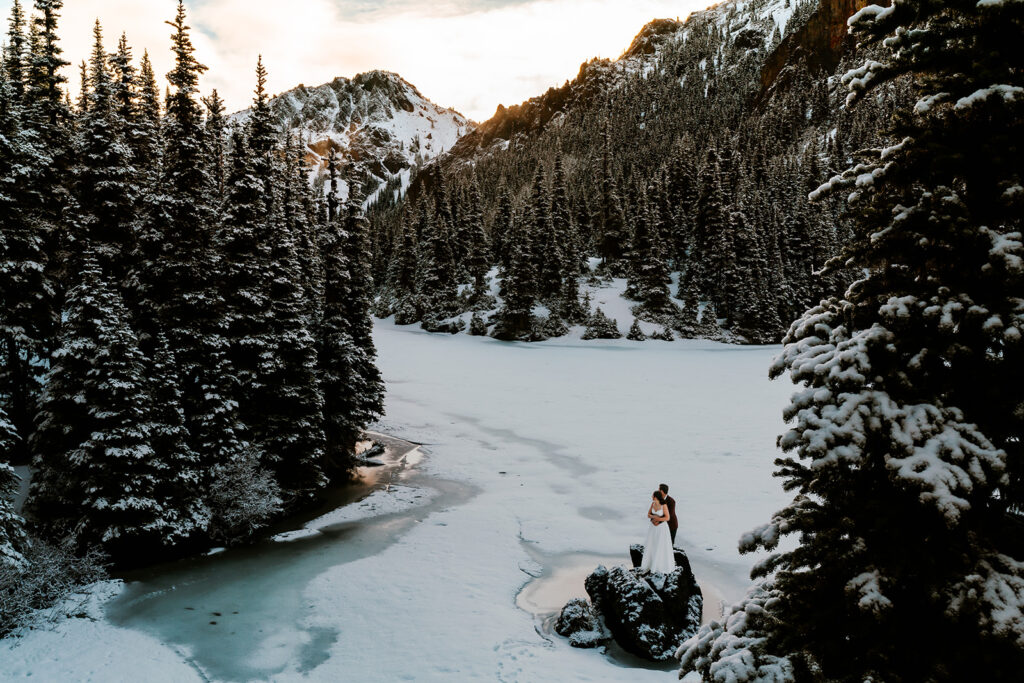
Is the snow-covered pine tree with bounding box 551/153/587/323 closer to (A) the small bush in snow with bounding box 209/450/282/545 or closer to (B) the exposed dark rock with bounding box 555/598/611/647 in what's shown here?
(A) the small bush in snow with bounding box 209/450/282/545

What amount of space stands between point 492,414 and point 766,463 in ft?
57.8

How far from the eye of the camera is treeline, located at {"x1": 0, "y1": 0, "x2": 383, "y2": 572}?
660 inches

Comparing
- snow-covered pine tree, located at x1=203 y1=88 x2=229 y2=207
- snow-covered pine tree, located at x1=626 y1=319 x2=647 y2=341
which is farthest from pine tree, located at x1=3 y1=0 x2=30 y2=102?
snow-covered pine tree, located at x1=626 y1=319 x2=647 y2=341

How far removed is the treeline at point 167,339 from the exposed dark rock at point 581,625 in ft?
38.3

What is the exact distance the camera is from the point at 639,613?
13055 millimetres

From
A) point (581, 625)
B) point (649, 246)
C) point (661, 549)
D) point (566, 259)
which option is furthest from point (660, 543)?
point (566, 259)

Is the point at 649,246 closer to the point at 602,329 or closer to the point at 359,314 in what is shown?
the point at 602,329

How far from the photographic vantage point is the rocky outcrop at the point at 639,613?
1282 centimetres

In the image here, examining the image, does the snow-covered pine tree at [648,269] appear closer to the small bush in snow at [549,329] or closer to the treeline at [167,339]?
the small bush in snow at [549,329]

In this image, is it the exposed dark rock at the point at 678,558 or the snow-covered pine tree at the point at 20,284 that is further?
the snow-covered pine tree at the point at 20,284

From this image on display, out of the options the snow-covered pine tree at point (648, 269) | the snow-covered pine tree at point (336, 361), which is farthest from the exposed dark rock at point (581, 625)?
the snow-covered pine tree at point (648, 269)

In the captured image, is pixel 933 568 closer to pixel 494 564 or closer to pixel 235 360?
pixel 494 564

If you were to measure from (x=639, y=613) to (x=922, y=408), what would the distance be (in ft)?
33.7

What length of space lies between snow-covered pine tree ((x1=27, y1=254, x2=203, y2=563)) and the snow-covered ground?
10.2ft
